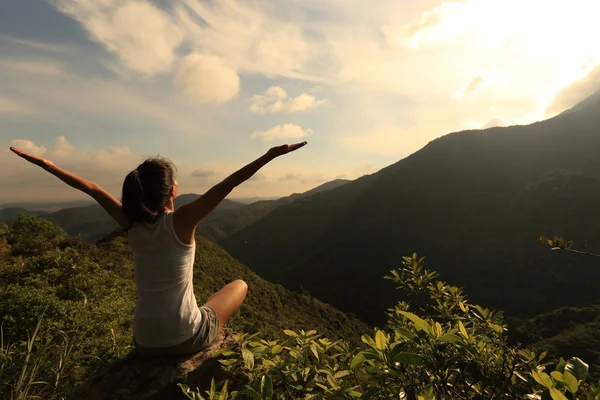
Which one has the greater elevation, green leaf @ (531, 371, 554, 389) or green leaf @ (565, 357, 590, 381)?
green leaf @ (531, 371, 554, 389)

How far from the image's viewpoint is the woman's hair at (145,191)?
2422mm

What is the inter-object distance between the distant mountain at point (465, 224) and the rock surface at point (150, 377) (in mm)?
68421

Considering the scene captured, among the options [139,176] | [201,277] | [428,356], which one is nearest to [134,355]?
[139,176]

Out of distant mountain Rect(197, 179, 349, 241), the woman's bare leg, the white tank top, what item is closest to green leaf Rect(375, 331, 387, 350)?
the white tank top

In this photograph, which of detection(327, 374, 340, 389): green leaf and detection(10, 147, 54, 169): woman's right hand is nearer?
detection(327, 374, 340, 389): green leaf

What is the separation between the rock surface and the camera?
8.11 feet

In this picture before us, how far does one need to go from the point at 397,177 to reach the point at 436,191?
17.2m

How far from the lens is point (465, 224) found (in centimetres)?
8831

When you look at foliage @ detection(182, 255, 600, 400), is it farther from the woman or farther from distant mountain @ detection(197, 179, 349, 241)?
distant mountain @ detection(197, 179, 349, 241)

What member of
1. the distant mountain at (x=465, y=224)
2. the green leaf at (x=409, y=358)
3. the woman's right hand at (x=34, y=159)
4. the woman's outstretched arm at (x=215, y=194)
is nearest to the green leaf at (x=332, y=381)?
the green leaf at (x=409, y=358)

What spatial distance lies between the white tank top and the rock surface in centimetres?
22

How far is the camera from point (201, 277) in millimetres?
20094

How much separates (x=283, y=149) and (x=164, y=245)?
126 centimetres

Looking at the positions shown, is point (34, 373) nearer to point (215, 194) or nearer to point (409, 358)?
point (215, 194)
